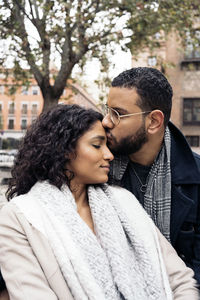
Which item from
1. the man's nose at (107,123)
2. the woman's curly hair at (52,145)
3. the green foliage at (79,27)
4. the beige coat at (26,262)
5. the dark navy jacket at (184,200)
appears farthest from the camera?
the green foliage at (79,27)

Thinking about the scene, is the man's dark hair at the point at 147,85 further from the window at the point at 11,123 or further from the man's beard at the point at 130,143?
the window at the point at 11,123

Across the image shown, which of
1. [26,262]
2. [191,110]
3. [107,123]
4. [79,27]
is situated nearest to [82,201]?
[107,123]

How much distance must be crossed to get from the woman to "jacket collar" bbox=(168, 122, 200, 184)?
360mm

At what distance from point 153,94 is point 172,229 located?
88 cm

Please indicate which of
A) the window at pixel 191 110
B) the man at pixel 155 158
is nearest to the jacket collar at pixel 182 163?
the man at pixel 155 158

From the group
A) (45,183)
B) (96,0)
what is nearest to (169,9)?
(96,0)

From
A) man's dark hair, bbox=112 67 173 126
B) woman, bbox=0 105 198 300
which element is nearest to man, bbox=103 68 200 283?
man's dark hair, bbox=112 67 173 126

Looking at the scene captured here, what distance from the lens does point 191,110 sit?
71.2 ft

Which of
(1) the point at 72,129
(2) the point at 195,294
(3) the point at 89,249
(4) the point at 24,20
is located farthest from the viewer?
(4) the point at 24,20

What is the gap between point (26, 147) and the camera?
2352 mm

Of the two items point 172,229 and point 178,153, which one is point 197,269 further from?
point 178,153

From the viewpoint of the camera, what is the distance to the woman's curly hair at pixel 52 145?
2207mm

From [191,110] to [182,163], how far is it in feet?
65.1

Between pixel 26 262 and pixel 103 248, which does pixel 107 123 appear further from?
pixel 26 262
